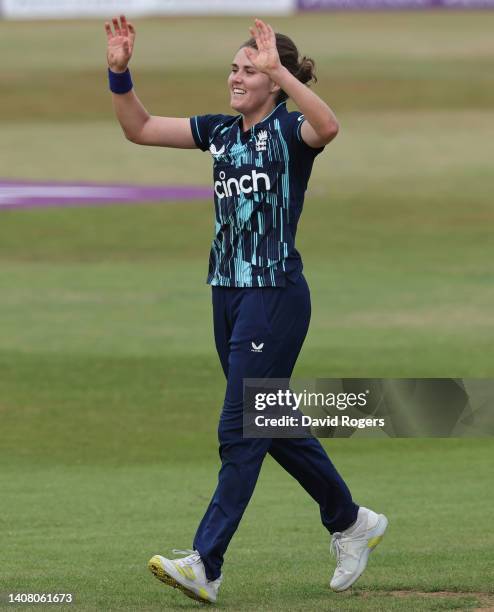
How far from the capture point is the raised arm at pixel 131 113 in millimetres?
6703

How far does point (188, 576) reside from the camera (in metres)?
6.17

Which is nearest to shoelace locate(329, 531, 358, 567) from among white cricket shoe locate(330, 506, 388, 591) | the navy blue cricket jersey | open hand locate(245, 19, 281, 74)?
white cricket shoe locate(330, 506, 388, 591)

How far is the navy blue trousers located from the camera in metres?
6.30

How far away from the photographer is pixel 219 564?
6.27 meters

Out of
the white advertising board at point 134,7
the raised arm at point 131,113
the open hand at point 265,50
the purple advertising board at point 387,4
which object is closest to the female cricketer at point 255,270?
the open hand at point 265,50

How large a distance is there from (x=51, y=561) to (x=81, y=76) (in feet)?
116

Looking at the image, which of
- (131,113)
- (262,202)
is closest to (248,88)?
(262,202)

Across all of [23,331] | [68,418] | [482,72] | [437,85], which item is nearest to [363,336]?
[23,331]

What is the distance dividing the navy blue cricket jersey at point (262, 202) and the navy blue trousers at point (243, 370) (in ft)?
0.26

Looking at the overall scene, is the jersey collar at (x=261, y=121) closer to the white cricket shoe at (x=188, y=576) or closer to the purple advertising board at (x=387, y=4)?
the white cricket shoe at (x=188, y=576)

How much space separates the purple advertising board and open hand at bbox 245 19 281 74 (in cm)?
4886

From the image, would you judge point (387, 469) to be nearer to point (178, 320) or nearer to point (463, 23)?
point (178, 320)

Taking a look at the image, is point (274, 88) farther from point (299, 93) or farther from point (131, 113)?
point (131, 113)

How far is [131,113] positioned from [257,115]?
2.09 ft
